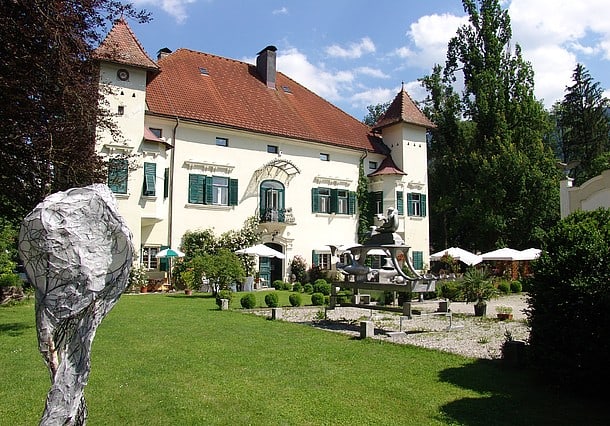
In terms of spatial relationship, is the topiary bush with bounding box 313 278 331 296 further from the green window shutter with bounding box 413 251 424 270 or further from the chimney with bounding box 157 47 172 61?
the chimney with bounding box 157 47 172 61

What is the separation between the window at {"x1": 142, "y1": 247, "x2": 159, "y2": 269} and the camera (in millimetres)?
24375

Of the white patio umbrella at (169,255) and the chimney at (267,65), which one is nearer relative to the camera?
the white patio umbrella at (169,255)

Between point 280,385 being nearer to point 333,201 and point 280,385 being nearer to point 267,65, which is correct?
point 333,201

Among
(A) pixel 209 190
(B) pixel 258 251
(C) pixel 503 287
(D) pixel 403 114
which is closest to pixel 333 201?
(D) pixel 403 114

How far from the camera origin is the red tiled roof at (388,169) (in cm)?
3150

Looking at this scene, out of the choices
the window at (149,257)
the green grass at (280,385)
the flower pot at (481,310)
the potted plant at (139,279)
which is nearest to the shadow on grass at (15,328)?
the green grass at (280,385)

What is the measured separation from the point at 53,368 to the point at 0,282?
1575cm

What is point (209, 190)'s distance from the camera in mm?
26359

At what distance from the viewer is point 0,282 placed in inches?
669

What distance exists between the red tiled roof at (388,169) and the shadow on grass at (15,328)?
76.1 ft

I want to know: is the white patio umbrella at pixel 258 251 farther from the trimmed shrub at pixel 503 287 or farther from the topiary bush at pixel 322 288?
the trimmed shrub at pixel 503 287

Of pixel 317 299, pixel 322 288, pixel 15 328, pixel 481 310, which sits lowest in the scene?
pixel 15 328

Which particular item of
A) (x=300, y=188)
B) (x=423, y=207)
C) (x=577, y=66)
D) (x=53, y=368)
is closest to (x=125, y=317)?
(x=53, y=368)

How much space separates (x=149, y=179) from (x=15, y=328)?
13023 mm
